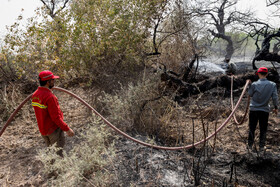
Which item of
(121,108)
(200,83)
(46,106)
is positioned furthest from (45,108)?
(200,83)

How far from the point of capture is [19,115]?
5.93 m

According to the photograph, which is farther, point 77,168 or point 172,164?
point 172,164

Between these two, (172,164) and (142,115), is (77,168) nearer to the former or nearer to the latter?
(172,164)

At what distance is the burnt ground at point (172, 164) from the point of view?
272 cm

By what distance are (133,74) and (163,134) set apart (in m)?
2.44

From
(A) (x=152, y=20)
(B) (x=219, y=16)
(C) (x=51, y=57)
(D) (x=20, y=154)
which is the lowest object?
(D) (x=20, y=154)

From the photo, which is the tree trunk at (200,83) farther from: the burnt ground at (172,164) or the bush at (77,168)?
the bush at (77,168)

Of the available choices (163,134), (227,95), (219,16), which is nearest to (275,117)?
(227,95)

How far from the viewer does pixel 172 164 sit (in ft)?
10.1

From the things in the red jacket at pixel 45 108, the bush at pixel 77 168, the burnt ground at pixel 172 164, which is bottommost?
the burnt ground at pixel 172 164

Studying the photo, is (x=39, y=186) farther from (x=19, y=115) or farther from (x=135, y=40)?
(x=135, y=40)

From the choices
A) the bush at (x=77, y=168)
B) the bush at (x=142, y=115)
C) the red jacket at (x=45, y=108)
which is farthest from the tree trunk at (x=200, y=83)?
the red jacket at (x=45, y=108)

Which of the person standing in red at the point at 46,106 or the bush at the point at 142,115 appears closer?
the person standing in red at the point at 46,106

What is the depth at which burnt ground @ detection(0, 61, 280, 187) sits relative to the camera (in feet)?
8.93
